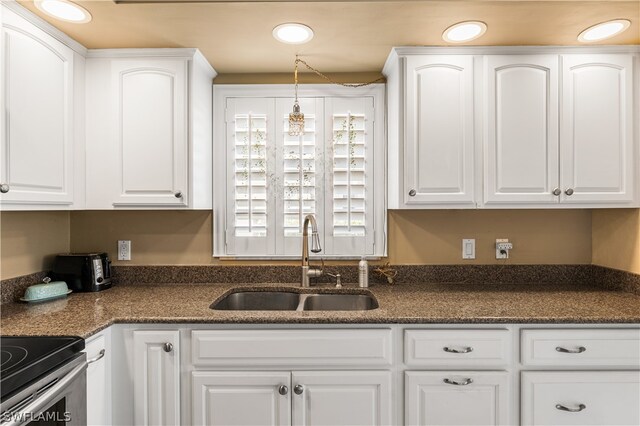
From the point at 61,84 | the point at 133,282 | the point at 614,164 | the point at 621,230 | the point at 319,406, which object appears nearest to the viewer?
the point at 319,406

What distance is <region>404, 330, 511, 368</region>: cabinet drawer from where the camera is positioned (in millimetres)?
1569

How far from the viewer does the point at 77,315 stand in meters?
1.58

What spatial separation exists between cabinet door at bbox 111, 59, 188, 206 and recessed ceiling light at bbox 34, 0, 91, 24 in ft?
1.02

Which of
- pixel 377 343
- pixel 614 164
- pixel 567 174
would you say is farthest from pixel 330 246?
pixel 614 164

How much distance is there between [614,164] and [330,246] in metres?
1.52

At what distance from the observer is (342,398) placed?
157cm

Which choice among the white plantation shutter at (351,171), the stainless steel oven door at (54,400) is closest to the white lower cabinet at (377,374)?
the stainless steel oven door at (54,400)

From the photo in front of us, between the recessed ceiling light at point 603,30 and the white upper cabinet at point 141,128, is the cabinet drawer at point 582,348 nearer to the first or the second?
the recessed ceiling light at point 603,30

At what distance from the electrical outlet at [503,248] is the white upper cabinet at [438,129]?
49 centimetres

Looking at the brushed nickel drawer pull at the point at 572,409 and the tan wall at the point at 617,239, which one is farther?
the tan wall at the point at 617,239

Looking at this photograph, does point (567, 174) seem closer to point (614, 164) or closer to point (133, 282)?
point (614, 164)

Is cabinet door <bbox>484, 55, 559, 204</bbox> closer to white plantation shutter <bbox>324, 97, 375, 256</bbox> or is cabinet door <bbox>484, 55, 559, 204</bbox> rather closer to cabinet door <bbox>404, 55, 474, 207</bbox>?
cabinet door <bbox>404, 55, 474, 207</bbox>

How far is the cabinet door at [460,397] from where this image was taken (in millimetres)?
1568

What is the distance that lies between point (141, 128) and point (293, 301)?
3.96 feet
